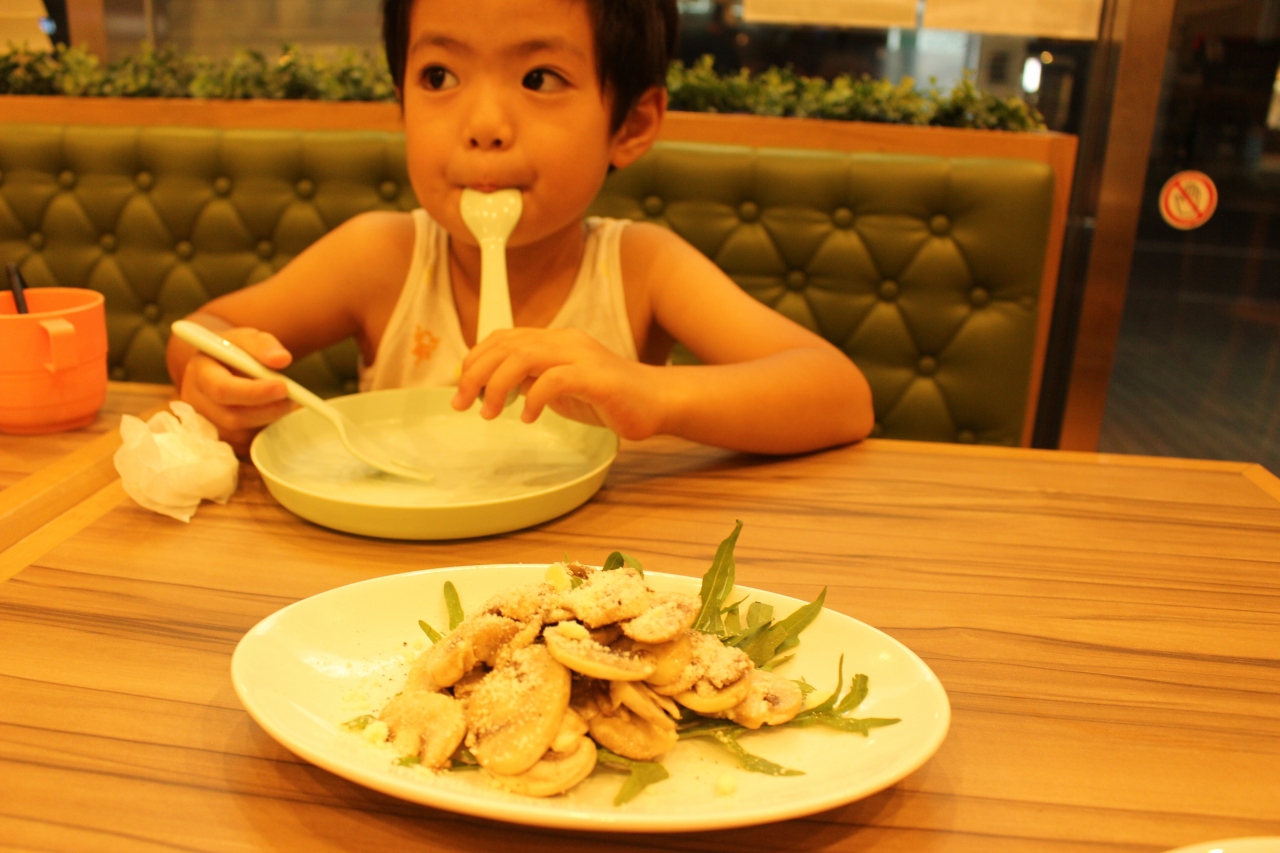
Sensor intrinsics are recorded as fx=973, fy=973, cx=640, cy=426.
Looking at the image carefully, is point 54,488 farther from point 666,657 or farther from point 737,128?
point 737,128

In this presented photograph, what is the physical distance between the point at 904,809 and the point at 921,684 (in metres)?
0.08

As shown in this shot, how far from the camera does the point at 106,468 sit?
104 centimetres

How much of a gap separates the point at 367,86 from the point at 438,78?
87cm

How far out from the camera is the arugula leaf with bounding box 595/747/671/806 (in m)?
0.52

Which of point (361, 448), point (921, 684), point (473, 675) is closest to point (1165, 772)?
point (921, 684)

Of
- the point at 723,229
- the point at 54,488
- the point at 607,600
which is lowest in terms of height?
the point at 54,488

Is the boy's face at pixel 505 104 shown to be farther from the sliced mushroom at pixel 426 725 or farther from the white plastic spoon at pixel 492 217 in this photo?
the sliced mushroom at pixel 426 725

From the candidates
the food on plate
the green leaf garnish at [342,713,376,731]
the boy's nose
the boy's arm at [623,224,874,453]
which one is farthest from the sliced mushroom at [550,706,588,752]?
the boy's nose

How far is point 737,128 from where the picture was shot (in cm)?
187

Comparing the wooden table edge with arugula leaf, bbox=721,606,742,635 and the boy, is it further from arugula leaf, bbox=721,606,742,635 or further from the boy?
arugula leaf, bbox=721,606,742,635

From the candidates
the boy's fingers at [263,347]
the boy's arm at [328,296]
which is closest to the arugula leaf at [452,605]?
the boy's fingers at [263,347]

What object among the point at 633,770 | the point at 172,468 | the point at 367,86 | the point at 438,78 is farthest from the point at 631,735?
→ the point at 367,86

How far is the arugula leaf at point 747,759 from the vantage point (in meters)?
0.54

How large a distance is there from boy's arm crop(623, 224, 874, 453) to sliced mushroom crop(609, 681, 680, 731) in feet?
1.88
